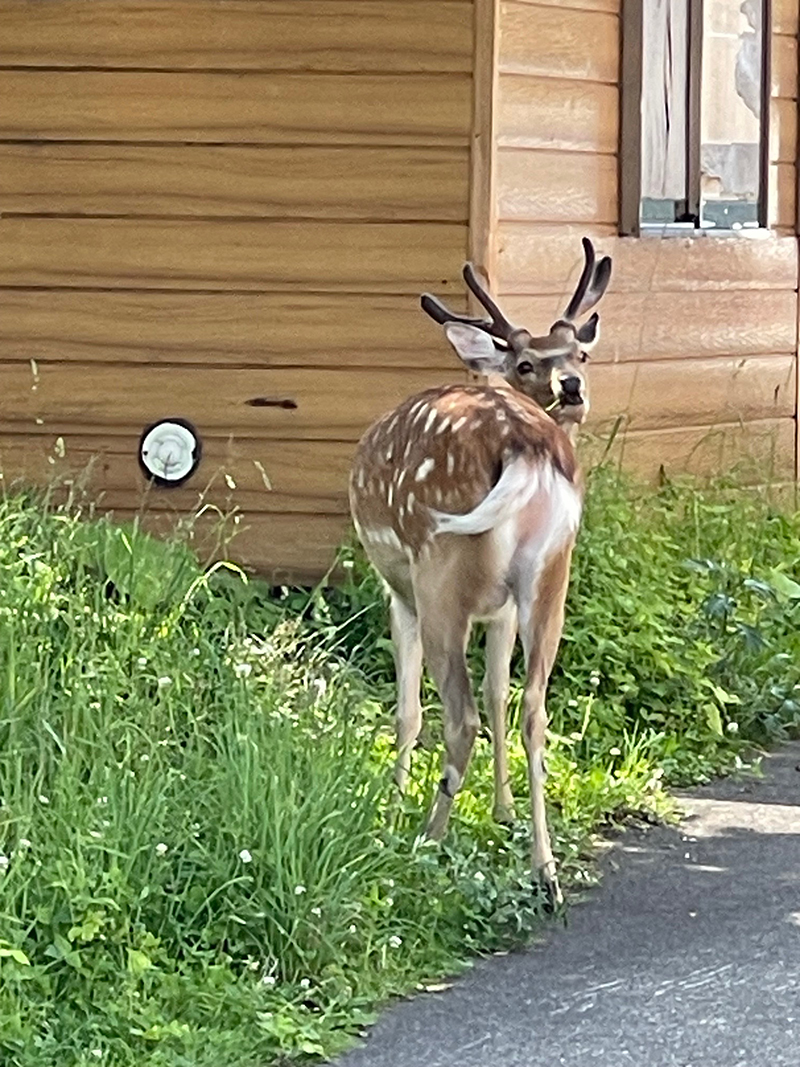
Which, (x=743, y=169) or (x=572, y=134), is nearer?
(x=572, y=134)

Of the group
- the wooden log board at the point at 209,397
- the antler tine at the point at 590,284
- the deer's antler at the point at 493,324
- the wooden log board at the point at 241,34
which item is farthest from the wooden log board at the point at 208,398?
the deer's antler at the point at 493,324

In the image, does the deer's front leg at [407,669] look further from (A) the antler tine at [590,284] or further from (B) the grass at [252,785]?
(A) the antler tine at [590,284]

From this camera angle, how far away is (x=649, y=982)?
612cm

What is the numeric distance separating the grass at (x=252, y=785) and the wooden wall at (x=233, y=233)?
0.60 m

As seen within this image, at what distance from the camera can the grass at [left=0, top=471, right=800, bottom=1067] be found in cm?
561

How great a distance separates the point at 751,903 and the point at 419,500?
139 cm

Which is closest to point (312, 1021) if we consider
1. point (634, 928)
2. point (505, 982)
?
point (505, 982)

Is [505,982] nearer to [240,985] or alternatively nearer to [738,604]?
[240,985]

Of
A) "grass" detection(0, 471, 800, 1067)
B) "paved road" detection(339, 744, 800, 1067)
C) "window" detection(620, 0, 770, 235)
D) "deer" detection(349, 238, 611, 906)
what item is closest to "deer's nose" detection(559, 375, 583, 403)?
"deer" detection(349, 238, 611, 906)

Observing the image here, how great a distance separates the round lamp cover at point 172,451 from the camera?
9.53m

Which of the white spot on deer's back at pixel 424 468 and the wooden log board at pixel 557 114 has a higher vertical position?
the wooden log board at pixel 557 114

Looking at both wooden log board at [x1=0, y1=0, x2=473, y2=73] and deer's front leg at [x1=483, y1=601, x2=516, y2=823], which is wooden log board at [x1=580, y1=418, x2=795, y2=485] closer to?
wooden log board at [x1=0, y1=0, x2=473, y2=73]

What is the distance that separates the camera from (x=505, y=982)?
20.0ft

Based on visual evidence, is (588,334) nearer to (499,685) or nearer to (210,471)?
(499,685)
